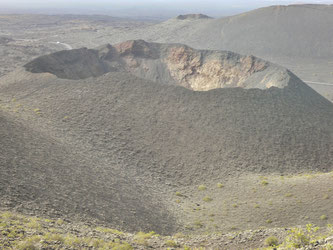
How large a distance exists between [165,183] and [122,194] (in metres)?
4.00

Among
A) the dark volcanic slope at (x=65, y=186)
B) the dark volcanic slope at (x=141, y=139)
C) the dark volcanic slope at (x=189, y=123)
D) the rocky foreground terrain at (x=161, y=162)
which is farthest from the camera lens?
the dark volcanic slope at (x=189, y=123)

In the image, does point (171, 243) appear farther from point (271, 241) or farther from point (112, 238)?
point (271, 241)

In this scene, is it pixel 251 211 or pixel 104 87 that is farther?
pixel 104 87

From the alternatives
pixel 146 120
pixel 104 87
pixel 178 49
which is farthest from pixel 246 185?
pixel 178 49

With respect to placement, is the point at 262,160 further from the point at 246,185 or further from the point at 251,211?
the point at 251,211

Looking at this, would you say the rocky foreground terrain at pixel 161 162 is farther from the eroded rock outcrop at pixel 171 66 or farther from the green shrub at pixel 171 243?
the eroded rock outcrop at pixel 171 66

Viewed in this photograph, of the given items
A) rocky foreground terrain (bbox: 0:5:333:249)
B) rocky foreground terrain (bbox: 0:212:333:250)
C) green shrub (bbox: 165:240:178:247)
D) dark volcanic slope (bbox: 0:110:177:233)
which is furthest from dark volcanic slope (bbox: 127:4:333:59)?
green shrub (bbox: 165:240:178:247)

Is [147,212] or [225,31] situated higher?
[225,31]

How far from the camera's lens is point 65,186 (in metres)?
16.7

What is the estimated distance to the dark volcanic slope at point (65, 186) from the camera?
14664 mm

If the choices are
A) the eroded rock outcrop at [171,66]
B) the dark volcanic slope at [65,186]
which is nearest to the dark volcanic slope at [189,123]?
the dark volcanic slope at [65,186]

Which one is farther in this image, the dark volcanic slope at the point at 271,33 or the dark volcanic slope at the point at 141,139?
the dark volcanic slope at the point at 271,33

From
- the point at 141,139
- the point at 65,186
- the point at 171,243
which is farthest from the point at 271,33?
the point at 171,243

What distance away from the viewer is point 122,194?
60.5 ft
